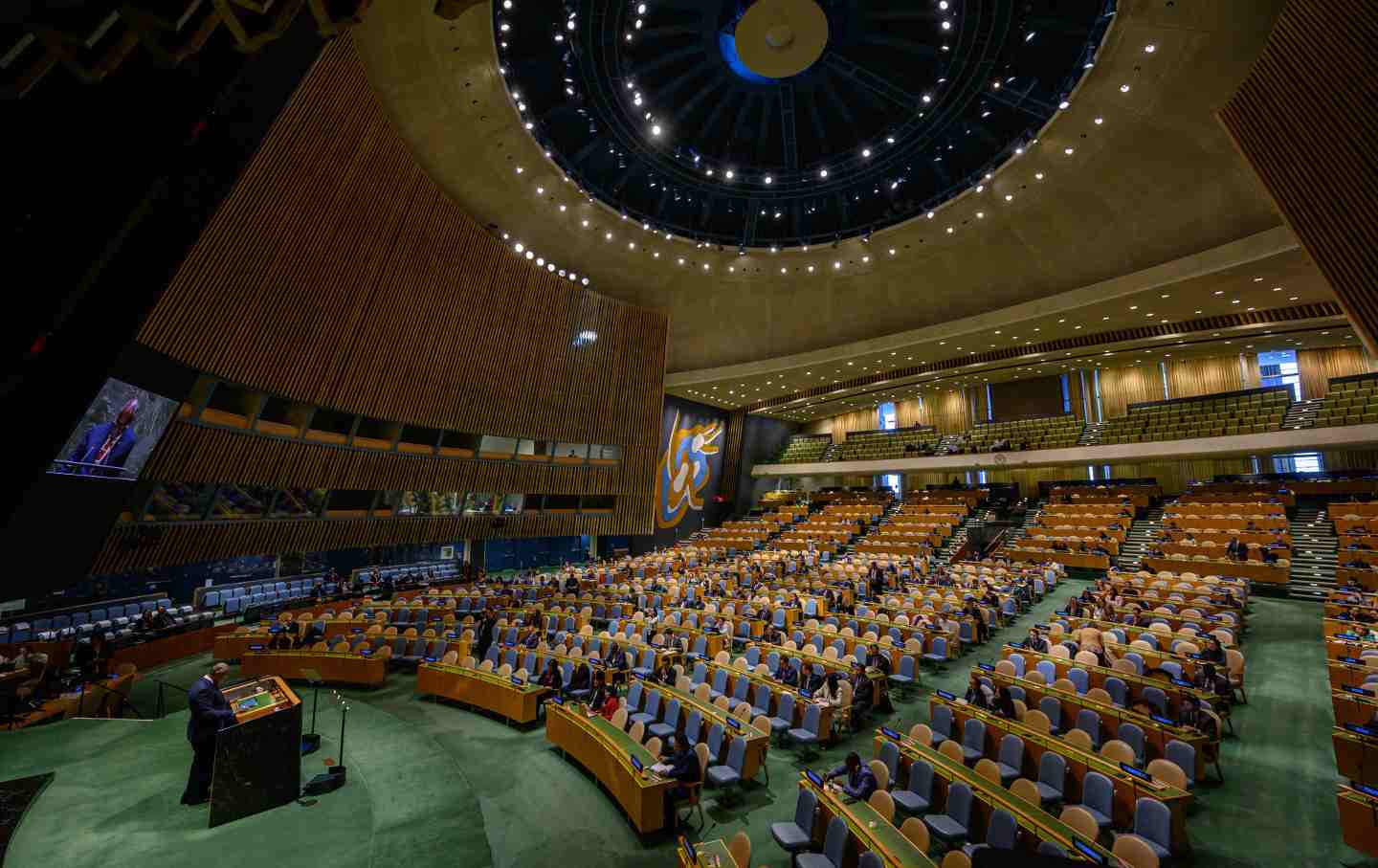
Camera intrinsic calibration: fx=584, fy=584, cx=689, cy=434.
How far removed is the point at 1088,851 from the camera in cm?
396

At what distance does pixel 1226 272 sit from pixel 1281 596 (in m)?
7.70

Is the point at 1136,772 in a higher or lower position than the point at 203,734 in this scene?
higher

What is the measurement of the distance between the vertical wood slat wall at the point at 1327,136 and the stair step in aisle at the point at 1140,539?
9079 mm

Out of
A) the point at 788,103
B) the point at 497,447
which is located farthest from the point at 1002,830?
the point at 788,103

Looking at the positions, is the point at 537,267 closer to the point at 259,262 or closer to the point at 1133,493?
the point at 259,262

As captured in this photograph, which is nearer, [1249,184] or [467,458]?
[1249,184]

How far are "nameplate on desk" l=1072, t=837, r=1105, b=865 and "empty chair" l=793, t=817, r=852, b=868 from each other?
1.56 metres

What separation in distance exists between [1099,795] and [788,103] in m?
17.9

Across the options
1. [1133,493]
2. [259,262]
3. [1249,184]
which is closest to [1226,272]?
[1249,184]

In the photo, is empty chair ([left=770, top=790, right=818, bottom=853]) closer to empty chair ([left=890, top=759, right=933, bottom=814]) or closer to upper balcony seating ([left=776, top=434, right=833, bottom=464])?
empty chair ([left=890, top=759, right=933, bottom=814])

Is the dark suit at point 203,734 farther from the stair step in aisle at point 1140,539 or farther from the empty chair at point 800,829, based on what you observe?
the stair step in aisle at point 1140,539

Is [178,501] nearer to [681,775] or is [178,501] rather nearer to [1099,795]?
[681,775]

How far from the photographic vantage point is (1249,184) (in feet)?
42.2

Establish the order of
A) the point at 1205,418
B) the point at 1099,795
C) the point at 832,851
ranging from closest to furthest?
the point at 832,851, the point at 1099,795, the point at 1205,418
